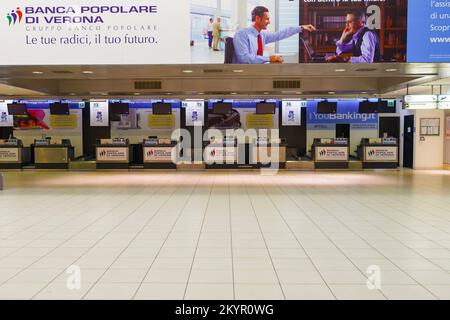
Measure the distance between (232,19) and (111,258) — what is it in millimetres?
4756

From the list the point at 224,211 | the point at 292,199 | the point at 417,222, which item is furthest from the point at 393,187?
the point at 224,211

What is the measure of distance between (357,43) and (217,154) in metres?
9.00

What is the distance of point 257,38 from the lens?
7.69 metres

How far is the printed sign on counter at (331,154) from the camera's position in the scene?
1609cm

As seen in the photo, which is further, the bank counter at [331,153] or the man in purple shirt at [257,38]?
the bank counter at [331,153]

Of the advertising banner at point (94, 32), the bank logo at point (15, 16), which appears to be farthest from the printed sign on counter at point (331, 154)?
the bank logo at point (15, 16)

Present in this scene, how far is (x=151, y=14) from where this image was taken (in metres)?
7.75

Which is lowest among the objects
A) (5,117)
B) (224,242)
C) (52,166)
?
(224,242)

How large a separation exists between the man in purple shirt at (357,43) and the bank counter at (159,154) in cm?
917

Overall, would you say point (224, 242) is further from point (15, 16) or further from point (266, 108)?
point (266, 108)

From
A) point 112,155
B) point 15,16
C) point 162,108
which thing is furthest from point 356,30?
point 112,155

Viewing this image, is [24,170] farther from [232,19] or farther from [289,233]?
[289,233]

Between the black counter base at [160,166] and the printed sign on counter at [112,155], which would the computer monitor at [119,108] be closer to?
the printed sign on counter at [112,155]

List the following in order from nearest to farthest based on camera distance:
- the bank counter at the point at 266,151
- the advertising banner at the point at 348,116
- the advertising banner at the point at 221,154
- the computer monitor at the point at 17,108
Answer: the advertising banner at the point at 221,154, the bank counter at the point at 266,151, the computer monitor at the point at 17,108, the advertising banner at the point at 348,116
